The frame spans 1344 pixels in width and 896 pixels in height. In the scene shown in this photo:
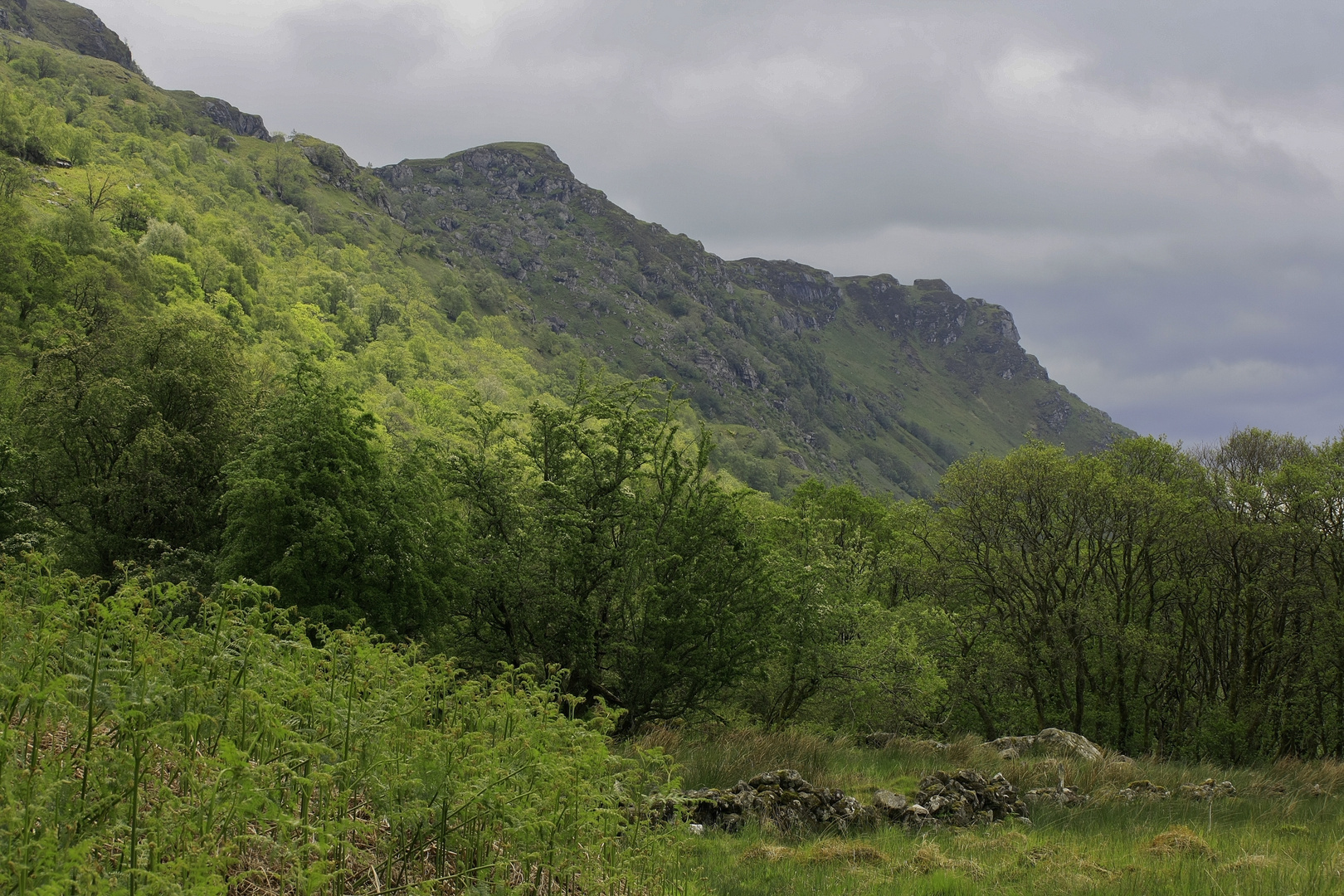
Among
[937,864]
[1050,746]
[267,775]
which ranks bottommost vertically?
[1050,746]

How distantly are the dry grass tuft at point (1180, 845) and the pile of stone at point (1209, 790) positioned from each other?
4702 mm

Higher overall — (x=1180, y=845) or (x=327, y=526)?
(x=327, y=526)

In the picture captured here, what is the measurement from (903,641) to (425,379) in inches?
3866

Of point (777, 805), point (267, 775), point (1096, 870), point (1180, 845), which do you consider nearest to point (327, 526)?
point (777, 805)

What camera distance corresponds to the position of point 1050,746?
17188mm

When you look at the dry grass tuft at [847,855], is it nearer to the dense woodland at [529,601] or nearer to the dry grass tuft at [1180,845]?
the dense woodland at [529,601]

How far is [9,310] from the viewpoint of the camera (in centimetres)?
4325

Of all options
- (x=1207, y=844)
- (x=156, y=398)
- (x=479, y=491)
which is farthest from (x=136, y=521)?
(x=1207, y=844)

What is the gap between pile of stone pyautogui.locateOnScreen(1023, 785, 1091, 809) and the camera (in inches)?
502

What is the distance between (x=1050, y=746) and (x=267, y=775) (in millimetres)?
17791

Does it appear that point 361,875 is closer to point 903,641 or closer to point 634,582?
point 634,582

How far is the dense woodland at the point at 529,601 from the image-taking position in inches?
183

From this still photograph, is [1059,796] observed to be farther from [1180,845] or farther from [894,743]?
[894,743]

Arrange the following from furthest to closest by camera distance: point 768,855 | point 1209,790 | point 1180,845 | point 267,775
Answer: point 1209,790
point 1180,845
point 768,855
point 267,775
